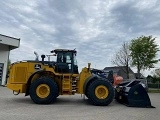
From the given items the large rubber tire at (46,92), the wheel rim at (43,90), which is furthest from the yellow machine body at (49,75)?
the wheel rim at (43,90)

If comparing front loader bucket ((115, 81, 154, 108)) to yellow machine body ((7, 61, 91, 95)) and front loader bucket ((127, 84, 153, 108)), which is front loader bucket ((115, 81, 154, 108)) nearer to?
front loader bucket ((127, 84, 153, 108))

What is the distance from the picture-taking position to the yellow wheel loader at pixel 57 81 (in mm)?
10219

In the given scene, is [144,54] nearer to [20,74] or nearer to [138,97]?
[138,97]

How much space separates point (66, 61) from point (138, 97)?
387 cm

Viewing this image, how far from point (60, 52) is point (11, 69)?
8.33 feet

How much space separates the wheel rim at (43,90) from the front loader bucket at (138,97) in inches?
147

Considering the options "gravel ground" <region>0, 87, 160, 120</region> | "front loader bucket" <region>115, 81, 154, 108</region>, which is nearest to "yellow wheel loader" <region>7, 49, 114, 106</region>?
"front loader bucket" <region>115, 81, 154, 108</region>

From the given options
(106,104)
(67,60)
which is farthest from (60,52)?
(106,104)

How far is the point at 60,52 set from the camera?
11.3 metres

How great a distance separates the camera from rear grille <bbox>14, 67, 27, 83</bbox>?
34.9 ft

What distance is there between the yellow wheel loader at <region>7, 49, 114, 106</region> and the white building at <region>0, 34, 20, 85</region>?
1490 centimetres

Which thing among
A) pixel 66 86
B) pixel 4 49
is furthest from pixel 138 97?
pixel 4 49

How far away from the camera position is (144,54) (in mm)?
32344

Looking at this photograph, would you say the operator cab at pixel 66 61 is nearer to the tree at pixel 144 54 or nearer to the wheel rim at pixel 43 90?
the wheel rim at pixel 43 90
